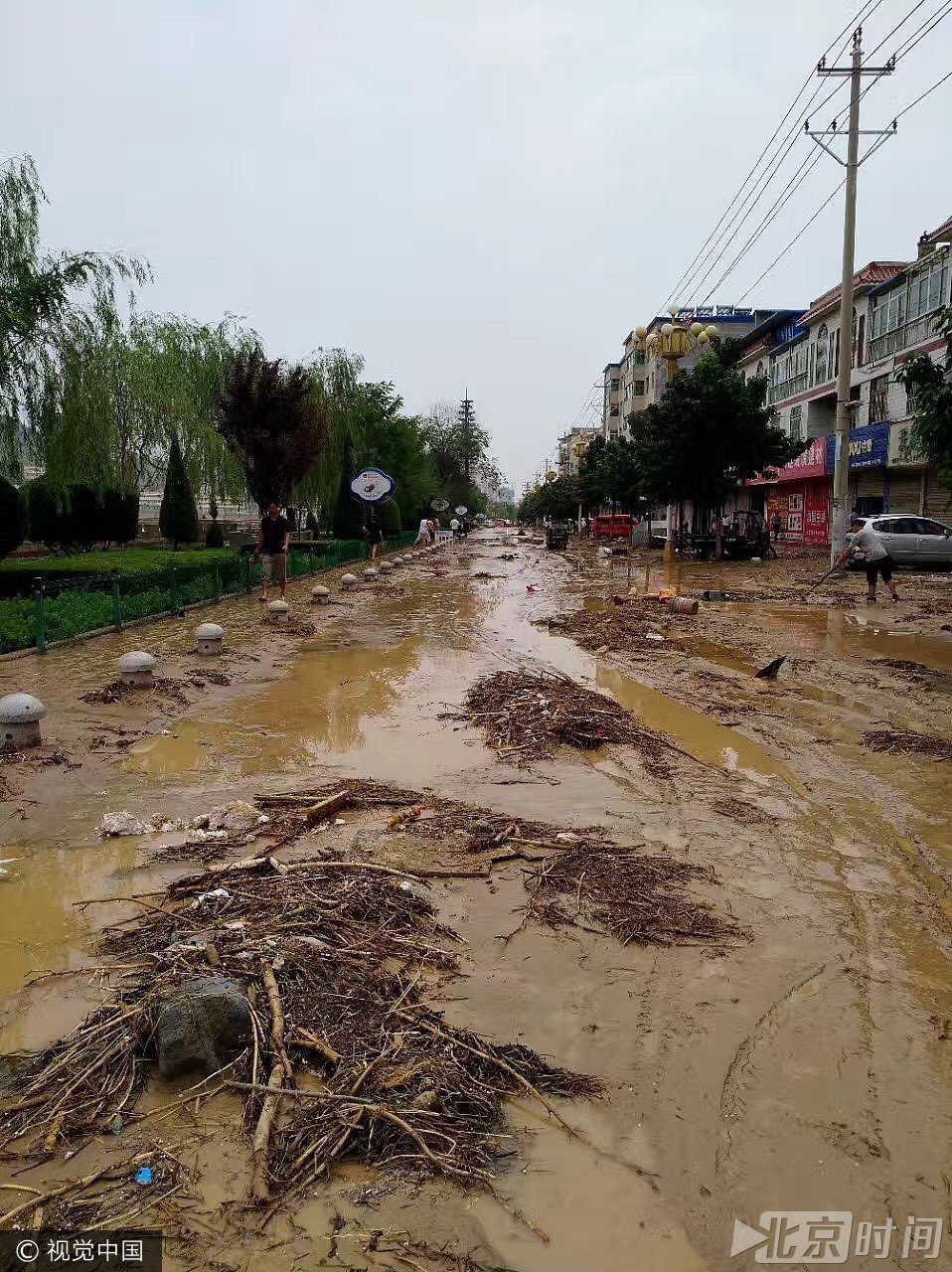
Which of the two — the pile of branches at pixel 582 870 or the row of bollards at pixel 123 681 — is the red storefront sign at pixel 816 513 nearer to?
the row of bollards at pixel 123 681

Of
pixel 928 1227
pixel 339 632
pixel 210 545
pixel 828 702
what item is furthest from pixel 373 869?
pixel 210 545

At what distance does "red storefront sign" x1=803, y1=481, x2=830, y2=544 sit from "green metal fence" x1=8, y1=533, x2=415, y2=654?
2801 cm

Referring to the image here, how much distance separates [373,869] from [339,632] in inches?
434

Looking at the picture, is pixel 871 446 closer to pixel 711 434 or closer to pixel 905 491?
pixel 905 491

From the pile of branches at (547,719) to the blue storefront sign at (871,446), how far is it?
25532 mm

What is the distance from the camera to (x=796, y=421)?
142 ft

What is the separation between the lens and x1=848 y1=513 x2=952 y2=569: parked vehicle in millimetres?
25156

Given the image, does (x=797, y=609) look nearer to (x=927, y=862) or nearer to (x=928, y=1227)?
(x=927, y=862)

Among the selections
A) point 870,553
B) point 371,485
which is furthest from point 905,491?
point 371,485

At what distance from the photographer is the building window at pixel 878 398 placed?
33.2 meters

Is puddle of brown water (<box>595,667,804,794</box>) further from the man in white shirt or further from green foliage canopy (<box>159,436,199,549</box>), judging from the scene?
green foliage canopy (<box>159,436,199,549</box>)

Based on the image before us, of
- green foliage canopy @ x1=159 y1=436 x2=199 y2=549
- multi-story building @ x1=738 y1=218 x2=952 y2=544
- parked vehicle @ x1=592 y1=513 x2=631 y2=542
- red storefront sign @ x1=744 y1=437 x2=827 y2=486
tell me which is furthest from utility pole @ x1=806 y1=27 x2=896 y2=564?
parked vehicle @ x1=592 y1=513 x2=631 y2=542

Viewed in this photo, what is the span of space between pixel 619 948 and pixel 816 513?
137 feet

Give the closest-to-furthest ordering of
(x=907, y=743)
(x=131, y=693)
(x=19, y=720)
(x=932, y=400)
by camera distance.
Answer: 1. (x=19, y=720)
2. (x=907, y=743)
3. (x=131, y=693)
4. (x=932, y=400)
